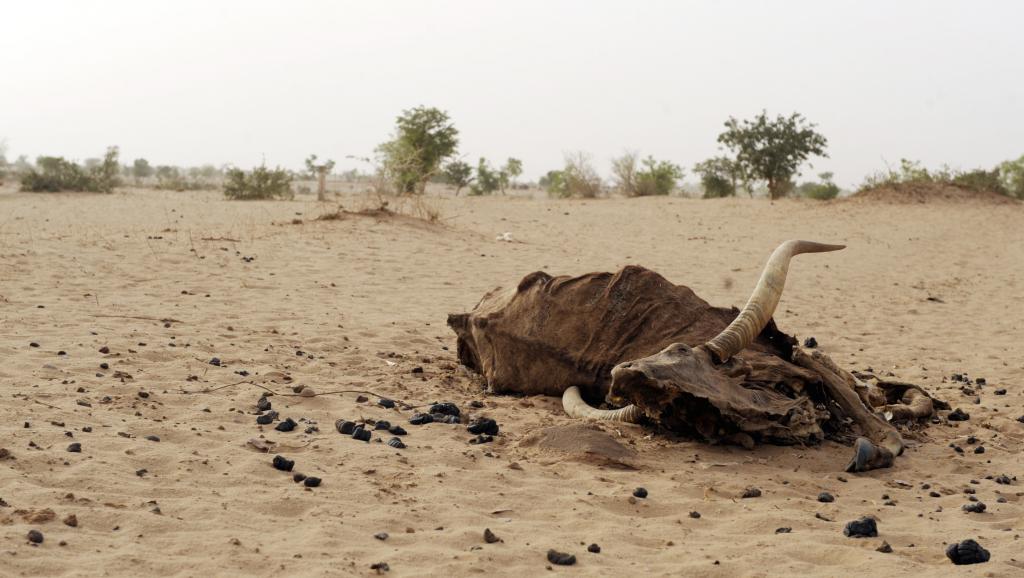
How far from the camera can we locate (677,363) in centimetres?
468

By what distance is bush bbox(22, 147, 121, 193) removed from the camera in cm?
2259

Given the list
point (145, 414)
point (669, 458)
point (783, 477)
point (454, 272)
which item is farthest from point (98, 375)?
point (454, 272)

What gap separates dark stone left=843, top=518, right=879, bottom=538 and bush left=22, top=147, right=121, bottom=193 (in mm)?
22446

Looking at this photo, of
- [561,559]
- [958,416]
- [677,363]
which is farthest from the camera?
[958,416]

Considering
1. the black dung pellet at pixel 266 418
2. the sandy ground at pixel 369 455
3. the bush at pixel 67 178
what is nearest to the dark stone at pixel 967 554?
the sandy ground at pixel 369 455

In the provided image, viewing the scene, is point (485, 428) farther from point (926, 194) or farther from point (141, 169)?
point (141, 169)

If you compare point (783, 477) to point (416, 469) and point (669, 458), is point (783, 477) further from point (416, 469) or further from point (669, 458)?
point (416, 469)

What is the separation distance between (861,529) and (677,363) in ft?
3.97

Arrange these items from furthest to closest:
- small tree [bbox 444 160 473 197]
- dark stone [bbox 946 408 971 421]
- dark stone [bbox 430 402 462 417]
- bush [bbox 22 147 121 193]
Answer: small tree [bbox 444 160 473 197], bush [bbox 22 147 121 193], dark stone [bbox 946 408 971 421], dark stone [bbox 430 402 462 417]

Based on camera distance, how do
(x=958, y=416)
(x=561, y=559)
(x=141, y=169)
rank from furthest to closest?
(x=141, y=169) < (x=958, y=416) < (x=561, y=559)

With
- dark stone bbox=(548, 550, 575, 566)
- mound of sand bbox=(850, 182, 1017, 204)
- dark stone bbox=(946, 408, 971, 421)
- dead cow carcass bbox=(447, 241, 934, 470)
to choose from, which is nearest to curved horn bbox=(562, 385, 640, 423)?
dead cow carcass bbox=(447, 241, 934, 470)

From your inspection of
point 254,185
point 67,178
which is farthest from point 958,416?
point 67,178

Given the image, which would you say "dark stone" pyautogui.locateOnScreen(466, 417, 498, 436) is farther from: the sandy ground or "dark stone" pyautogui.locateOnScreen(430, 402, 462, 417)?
"dark stone" pyautogui.locateOnScreen(430, 402, 462, 417)

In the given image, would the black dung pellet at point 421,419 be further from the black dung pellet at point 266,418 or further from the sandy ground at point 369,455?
the black dung pellet at point 266,418
